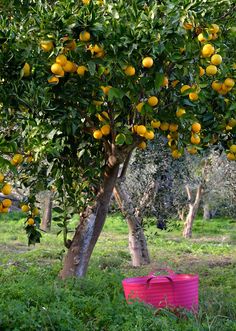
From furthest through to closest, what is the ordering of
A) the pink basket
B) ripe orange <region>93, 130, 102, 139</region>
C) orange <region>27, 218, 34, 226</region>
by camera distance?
orange <region>27, 218, 34, 226</region> → the pink basket → ripe orange <region>93, 130, 102, 139</region>

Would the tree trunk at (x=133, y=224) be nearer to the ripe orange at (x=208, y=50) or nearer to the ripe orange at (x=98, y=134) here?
the ripe orange at (x=98, y=134)

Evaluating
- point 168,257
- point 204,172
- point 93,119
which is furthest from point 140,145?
point 204,172

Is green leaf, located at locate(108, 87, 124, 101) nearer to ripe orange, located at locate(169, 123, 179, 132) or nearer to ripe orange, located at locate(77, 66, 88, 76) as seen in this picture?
ripe orange, located at locate(77, 66, 88, 76)

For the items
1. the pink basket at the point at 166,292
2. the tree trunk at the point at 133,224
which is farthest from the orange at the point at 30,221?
the tree trunk at the point at 133,224

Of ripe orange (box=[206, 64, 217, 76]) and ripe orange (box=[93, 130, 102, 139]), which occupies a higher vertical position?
ripe orange (box=[206, 64, 217, 76])

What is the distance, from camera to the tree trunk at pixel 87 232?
18.4ft

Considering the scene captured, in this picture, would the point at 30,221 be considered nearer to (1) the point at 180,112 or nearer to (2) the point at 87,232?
(2) the point at 87,232

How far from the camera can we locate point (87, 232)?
18.5 ft

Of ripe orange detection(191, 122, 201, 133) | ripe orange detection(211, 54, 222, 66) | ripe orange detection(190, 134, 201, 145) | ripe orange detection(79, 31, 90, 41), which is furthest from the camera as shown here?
ripe orange detection(190, 134, 201, 145)

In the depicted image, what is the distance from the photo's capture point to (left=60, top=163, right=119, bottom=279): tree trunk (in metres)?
5.61

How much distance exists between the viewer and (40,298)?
4473 millimetres

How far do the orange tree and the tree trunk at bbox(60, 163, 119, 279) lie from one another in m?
0.52

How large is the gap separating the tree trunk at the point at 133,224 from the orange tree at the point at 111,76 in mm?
4163

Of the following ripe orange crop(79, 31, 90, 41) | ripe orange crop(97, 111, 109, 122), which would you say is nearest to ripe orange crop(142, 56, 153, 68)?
ripe orange crop(79, 31, 90, 41)
